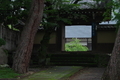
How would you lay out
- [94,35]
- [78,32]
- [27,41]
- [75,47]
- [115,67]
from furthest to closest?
[78,32] → [75,47] → [94,35] → [27,41] → [115,67]

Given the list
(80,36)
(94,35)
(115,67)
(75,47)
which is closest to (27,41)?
(115,67)

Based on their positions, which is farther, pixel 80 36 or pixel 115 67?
pixel 80 36

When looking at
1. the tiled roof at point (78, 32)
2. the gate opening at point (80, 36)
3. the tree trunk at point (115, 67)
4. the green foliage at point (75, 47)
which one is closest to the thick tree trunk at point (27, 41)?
the tree trunk at point (115, 67)

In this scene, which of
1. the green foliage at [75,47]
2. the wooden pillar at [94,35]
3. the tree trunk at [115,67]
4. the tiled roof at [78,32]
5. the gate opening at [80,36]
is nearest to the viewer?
the tree trunk at [115,67]

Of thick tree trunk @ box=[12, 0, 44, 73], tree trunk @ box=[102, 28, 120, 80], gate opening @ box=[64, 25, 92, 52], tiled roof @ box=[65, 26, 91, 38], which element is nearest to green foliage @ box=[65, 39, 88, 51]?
gate opening @ box=[64, 25, 92, 52]

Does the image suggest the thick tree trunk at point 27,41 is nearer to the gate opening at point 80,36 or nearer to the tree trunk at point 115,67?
the tree trunk at point 115,67

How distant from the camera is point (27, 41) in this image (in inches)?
423

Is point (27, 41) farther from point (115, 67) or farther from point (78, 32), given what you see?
point (78, 32)

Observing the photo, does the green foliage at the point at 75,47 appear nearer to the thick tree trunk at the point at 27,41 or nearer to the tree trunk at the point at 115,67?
the thick tree trunk at the point at 27,41

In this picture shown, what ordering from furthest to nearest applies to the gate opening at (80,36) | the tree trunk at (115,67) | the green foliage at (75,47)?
the gate opening at (80,36) < the green foliage at (75,47) < the tree trunk at (115,67)

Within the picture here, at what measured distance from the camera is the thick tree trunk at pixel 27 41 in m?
10.7

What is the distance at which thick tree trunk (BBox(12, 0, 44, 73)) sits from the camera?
10.7 metres

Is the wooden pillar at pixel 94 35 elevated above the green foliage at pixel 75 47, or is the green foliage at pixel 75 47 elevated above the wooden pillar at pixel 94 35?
the wooden pillar at pixel 94 35

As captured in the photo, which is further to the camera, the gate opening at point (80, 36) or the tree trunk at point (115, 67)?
the gate opening at point (80, 36)
